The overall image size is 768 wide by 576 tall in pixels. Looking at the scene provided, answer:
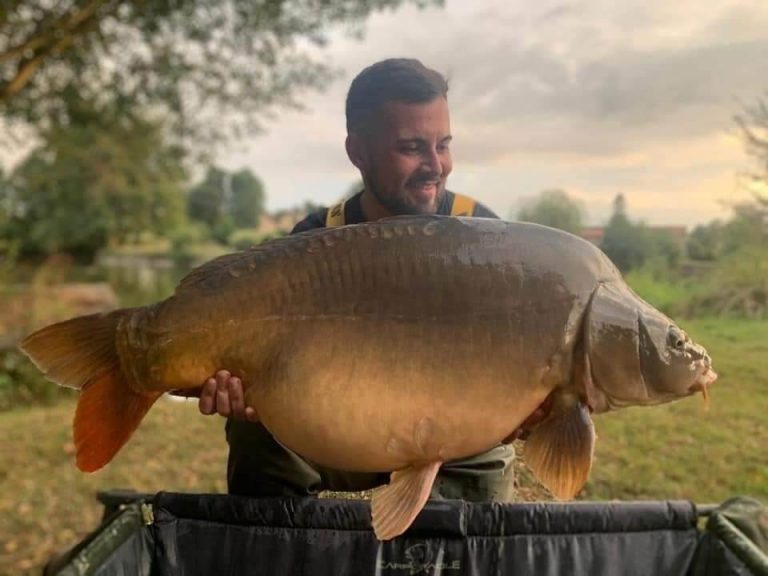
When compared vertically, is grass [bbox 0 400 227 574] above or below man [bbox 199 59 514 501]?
below

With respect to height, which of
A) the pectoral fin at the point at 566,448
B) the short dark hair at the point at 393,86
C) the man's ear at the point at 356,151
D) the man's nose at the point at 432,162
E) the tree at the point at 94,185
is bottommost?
the pectoral fin at the point at 566,448

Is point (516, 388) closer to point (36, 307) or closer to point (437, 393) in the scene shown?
point (437, 393)

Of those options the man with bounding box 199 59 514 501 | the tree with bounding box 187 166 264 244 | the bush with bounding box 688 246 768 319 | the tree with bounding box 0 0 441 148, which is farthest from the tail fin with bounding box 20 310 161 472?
the tree with bounding box 187 166 264 244

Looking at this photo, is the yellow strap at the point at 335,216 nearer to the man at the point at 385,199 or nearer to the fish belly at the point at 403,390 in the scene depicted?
the man at the point at 385,199

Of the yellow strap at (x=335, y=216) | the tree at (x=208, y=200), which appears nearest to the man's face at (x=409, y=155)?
the yellow strap at (x=335, y=216)

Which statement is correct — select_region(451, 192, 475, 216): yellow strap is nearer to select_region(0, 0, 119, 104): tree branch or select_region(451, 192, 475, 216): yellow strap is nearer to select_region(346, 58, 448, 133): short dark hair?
select_region(346, 58, 448, 133): short dark hair

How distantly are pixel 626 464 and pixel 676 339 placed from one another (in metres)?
1.36

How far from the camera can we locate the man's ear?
1304mm

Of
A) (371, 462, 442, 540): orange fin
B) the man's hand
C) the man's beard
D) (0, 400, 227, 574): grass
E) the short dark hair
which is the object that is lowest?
(0, 400, 227, 574): grass

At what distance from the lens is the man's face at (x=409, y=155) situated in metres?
1.23

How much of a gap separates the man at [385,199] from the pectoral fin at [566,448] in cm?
36

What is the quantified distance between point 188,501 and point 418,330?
2.17 feet

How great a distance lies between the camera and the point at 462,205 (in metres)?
1.39

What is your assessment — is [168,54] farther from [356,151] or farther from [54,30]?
[356,151]
